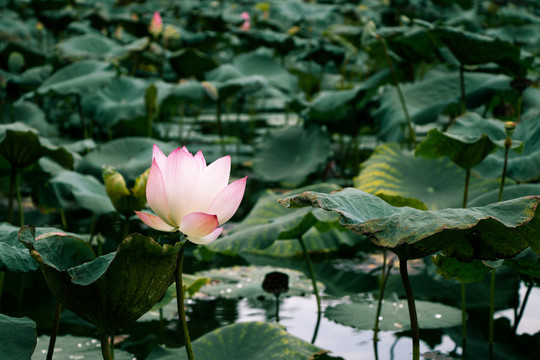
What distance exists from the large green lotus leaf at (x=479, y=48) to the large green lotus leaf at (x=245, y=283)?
740 mm

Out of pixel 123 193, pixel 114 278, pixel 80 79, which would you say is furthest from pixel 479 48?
pixel 80 79

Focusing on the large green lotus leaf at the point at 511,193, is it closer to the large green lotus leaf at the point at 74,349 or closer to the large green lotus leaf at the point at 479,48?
the large green lotus leaf at the point at 479,48

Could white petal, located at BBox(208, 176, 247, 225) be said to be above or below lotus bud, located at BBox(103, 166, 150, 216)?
above

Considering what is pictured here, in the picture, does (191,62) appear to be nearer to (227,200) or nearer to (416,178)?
(416,178)

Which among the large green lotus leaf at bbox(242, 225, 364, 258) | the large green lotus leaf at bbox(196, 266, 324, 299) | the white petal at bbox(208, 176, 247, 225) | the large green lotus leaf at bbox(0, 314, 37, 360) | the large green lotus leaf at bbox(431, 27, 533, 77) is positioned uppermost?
the large green lotus leaf at bbox(431, 27, 533, 77)

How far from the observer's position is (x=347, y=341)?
4.17 ft

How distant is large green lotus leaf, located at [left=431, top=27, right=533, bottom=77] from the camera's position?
1.54m

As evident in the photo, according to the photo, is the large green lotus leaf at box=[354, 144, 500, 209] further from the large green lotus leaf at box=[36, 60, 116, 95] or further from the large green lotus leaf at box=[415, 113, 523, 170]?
the large green lotus leaf at box=[36, 60, 116, 95]

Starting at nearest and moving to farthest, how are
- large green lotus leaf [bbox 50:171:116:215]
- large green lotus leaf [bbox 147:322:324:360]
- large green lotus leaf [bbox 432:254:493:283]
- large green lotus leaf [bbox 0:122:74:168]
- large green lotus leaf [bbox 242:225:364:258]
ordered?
1. large green lotus leaf [bbox 432:254:493:283]
2. large green lotus leaf [bbox 147:322:324:360]
3. large green lotus leaf [bbox 0:122:74:168]
4. large green lotus leaf [bbox 50:171:116:215]
5. large green lotus leaf [bbox 242:225:364:258]

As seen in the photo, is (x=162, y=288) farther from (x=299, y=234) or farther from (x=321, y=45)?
(x=321, y=45)

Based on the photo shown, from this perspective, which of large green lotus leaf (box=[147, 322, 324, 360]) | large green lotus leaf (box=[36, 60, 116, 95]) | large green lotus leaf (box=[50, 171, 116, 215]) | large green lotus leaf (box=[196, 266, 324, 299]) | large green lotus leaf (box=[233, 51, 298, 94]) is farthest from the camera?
large green lotus leaf (box=[233, 51, 298, 94])

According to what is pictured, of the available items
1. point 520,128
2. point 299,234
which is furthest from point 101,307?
point 520,128

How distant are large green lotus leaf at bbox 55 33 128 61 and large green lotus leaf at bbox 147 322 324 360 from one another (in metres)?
2.34

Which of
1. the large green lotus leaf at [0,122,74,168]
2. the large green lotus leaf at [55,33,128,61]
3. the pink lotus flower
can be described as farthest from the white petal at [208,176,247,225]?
the large green lotus leaf at [55,33,128,61]
